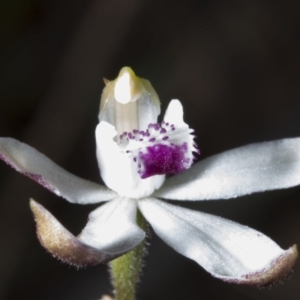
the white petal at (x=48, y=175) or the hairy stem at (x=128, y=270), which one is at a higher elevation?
the white petal at (x=48, y=175)

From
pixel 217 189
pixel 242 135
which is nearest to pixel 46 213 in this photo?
pixel 217 189

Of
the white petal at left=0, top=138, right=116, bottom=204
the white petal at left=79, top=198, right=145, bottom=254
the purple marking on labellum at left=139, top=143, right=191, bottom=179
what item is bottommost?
the white petal at left=79, top=198, right=145, bottom=254

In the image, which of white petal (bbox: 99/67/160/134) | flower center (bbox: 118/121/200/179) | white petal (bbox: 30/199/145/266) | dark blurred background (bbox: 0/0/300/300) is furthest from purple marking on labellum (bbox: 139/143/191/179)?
dark blurred background (bbox: 0/0/300/300)

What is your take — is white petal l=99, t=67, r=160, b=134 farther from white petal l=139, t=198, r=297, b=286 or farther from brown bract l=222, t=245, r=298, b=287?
brown bract l=222, t=245, r=298, b=287

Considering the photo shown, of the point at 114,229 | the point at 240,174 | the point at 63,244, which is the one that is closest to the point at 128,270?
the point at 114,229

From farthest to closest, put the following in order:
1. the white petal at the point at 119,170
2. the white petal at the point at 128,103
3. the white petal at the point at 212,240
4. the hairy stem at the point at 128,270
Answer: the white petal at the point at 128,103
the white petal at the point at 119,170
the hairy stem at the point at 128,270
the white petal at the point at 212,240

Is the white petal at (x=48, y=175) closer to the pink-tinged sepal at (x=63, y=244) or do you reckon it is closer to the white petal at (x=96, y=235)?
the white petal at (x=96, y=235)

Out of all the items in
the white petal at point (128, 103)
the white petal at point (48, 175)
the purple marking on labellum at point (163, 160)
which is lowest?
the white petal at point (48, 175)

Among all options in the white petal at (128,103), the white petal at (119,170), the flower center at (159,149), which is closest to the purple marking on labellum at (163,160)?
the flower center at (159,149)

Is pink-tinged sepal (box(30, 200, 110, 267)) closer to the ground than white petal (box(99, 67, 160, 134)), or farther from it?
closer to the ground
